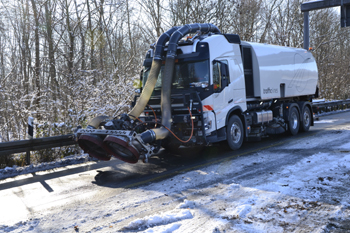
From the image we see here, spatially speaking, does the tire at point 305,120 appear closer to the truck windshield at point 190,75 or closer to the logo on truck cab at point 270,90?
the logo on truck cab at point 270,90

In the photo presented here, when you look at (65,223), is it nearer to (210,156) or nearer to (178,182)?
(178,182)

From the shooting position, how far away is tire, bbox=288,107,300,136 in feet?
40.5

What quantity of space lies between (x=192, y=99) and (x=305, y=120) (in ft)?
23.6

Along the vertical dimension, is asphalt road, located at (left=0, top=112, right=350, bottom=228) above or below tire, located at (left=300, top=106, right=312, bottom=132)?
below

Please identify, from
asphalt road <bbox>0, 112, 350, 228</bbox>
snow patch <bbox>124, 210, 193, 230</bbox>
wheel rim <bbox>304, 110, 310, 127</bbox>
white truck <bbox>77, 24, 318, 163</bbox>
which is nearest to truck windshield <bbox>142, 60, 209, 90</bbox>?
white truck <bbox>77, 24, 318, 163</bbox>

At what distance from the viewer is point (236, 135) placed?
9.85 meters

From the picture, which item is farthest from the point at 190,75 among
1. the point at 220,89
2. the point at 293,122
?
the point at 293,122

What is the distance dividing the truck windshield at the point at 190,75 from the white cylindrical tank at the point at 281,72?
8.12ft

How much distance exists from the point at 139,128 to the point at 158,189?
2.84 metres

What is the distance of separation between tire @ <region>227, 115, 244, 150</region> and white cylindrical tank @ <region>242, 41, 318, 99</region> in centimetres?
148

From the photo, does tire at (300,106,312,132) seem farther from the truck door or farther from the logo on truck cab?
the truck door

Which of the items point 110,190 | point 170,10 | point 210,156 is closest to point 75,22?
point 170,10

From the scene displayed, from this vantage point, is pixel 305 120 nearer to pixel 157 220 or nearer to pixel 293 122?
pixel 293 122

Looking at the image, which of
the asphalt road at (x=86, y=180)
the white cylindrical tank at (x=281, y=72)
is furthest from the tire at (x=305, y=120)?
the asphalt road at (x=86, y=180)
